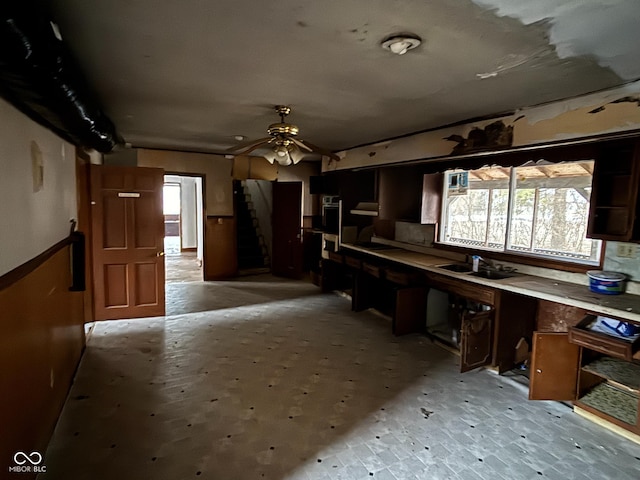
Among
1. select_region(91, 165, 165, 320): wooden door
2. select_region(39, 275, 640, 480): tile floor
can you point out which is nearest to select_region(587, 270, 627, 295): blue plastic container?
select_region(39, 275, 640, 480): tile floor

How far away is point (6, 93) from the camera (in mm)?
1803

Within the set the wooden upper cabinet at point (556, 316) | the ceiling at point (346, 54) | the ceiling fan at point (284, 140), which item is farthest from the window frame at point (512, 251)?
the ceiling fan at point (284, 140)

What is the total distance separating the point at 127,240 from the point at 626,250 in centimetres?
514

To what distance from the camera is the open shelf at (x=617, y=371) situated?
2607mm

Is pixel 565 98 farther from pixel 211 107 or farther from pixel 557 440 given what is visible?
pixel 211 107

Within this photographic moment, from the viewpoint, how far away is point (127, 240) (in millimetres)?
4707

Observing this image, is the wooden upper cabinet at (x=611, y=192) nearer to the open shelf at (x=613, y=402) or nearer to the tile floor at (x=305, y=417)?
the open shelf at (x=613, y=402)

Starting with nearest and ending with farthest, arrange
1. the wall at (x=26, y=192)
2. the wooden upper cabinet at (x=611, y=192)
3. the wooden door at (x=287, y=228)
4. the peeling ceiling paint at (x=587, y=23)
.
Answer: the peeling ceiling paint at (x=587, y=23)
the wall at (x=26, y=192)
the wooden upper cabinet at (x=611, y=192)
the wooden door at (x=287, y=228)

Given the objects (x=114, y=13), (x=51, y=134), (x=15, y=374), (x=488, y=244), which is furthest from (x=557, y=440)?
(x=51, y=134)

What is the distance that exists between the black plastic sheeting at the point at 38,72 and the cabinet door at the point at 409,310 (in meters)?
→ 3.42

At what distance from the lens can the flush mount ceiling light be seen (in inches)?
76.2

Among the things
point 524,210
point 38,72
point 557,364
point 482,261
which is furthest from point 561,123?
point 38,72

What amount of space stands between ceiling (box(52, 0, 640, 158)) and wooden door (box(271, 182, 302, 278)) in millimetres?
3776

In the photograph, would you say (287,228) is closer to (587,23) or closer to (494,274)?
(494,274)
